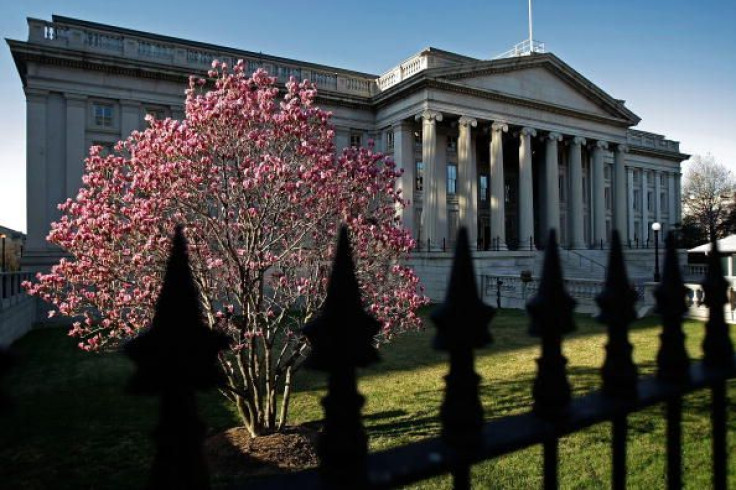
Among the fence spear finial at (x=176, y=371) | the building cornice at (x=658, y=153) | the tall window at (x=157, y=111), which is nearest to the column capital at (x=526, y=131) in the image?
the building cornice at (x=658, y=153)

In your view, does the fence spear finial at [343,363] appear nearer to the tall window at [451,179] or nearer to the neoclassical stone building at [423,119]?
the neoclassical stone building at [423,119]

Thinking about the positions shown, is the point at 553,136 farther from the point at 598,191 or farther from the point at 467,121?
the point at 467,121

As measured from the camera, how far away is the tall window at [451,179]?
122 feet

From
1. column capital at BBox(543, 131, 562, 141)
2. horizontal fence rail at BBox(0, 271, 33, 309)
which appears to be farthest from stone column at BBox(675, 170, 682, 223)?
horizontal fence rail at BBox(0, 271, 33, 309)

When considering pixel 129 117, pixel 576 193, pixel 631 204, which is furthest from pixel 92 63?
pixel 631 204

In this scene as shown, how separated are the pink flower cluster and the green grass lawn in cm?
161

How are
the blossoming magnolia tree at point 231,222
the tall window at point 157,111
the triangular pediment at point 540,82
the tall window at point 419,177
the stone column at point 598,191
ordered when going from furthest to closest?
1. the stone column at point 598,191
2. the tall window at point 419,177
3. the triangular pediment at point 540,82
4. the tall window at point 157,111
5. the blossoming magnolia tree at point 231,222

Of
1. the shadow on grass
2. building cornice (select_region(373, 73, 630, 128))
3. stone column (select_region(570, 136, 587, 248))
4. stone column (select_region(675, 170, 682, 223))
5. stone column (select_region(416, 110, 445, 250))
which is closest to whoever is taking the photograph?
the shadow on grass

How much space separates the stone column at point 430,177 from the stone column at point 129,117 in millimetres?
17273

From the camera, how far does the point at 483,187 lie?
41.0 metres

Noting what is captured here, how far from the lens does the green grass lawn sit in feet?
19.4

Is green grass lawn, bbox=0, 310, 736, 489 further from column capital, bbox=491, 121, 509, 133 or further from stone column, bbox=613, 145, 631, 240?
stone column, bbox=613, 145, 631, 240

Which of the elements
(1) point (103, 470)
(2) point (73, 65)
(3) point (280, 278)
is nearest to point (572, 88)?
(2) point (73, 65)

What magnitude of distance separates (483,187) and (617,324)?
4066 centimetres
